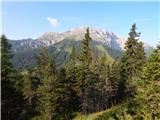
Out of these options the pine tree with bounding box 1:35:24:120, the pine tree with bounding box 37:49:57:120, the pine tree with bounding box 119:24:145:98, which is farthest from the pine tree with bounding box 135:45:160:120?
the pine tree with bounding box 119:24:145:98

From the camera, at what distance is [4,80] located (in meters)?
30.6

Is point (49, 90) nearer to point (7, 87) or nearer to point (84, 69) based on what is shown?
point (84, 69)

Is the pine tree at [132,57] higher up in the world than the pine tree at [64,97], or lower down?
higher up

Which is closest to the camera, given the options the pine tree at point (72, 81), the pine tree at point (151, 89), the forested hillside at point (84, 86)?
the pine tree at point (151, 89)

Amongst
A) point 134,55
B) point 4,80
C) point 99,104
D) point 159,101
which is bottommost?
point 99,104

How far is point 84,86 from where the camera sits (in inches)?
3113

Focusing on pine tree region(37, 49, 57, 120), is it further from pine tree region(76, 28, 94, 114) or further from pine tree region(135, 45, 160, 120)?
pine tree region(135, 45, 160, 120)

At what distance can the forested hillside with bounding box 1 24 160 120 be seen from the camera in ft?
103

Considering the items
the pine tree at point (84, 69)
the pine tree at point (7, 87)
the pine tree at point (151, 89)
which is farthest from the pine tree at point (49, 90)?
the pine tree at point (151, 89)

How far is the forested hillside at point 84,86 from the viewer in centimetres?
3145

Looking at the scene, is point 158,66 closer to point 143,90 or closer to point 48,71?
point 143,90

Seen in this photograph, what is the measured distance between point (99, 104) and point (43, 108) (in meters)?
30.8

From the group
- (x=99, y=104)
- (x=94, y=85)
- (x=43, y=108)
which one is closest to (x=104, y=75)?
(x=94, y=85)

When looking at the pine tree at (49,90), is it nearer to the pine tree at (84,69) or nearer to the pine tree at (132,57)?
the pine tree at (84,69)
